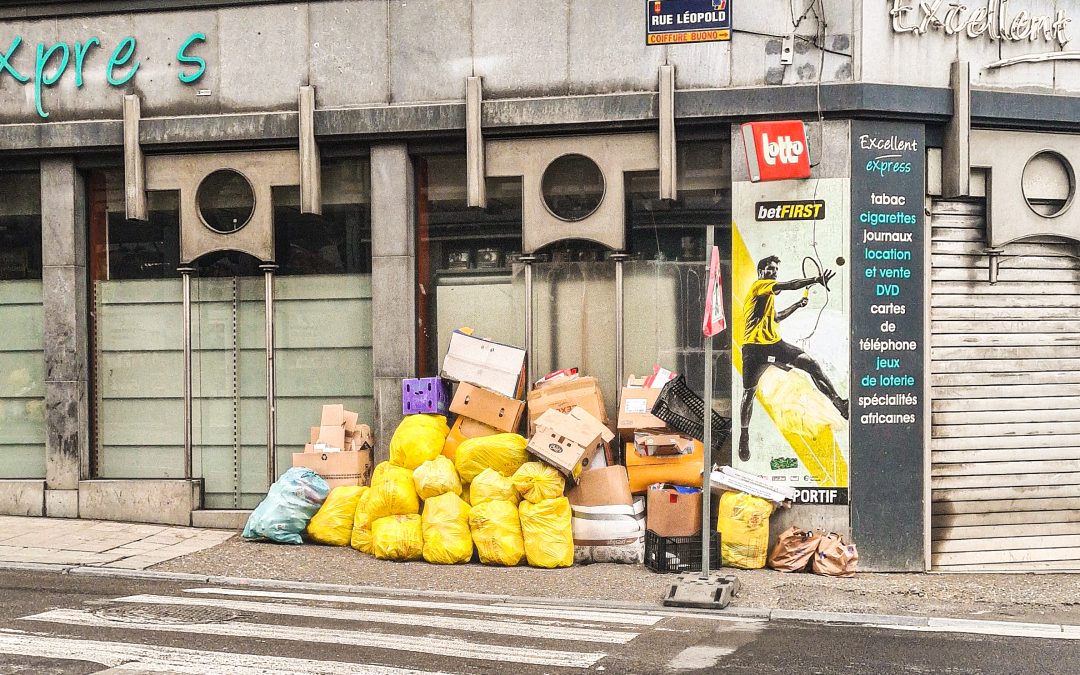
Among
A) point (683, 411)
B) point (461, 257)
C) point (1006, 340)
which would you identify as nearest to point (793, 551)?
point (683, 411)

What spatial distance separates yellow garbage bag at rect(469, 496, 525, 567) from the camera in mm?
10945

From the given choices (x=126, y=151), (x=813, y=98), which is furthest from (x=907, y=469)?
(x=126, y=151)

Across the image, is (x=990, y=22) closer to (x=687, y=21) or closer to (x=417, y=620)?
(x=687, y=21)

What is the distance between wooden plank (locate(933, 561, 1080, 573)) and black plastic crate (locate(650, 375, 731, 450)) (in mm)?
2878

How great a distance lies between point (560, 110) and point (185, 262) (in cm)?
510

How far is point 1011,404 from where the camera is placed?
12.1 m

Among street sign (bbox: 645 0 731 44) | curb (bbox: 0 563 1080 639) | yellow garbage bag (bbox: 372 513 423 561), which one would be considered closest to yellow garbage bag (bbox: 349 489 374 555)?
yellow garbage bag (bbox: 372 513 423 561)

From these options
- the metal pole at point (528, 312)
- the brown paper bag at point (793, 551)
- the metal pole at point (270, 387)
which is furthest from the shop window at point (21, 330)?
the brown paper bag at point (793, 551)

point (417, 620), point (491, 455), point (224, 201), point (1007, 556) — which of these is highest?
point (224, 201)

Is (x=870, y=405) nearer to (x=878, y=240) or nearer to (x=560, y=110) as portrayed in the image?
(x=878, y=240)

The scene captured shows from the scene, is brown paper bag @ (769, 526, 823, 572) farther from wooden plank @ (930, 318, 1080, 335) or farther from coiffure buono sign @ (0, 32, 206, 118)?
coiffure buono sign @ (0, 32, 206, 118)

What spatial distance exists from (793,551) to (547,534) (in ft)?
8.57

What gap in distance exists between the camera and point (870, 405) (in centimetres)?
1158

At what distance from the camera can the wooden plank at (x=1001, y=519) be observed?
11859mm
